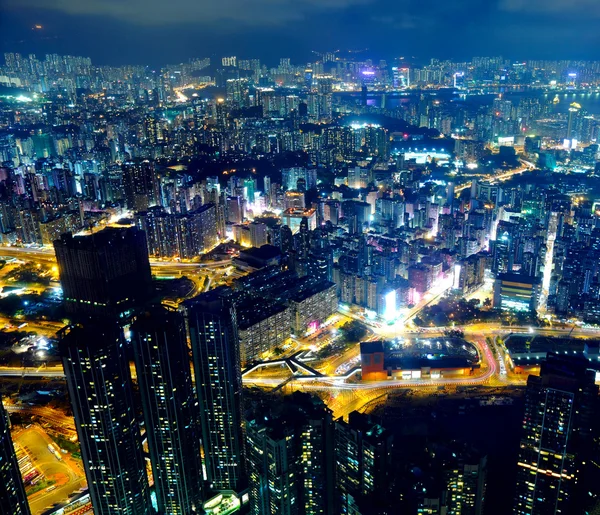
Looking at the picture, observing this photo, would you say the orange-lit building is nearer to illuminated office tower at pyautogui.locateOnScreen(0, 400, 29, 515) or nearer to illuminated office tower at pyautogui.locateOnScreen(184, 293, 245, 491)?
illuminated office tower at pyautogui.locateOnScreen(184, 293, 245, 491)

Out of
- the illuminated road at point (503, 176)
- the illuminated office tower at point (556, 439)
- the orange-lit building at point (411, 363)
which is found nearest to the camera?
the illuminated office tower at point (556, 439)

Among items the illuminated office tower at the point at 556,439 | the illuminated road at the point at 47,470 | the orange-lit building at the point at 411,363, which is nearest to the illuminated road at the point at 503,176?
the orange-lit building at the point at 411,363

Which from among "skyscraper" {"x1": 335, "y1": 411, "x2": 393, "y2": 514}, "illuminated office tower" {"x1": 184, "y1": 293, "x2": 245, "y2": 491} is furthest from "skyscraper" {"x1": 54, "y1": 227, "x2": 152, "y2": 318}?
"skyscraper" {"x1": 335, "y1": 411, "x2": 393, "y2": 514}

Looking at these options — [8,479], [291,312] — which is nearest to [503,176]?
[291,312]

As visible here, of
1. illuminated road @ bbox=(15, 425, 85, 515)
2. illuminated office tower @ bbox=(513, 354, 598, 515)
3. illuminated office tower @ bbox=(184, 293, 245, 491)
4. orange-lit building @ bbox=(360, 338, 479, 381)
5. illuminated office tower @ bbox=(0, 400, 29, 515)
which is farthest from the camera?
orange-lit building @ bbox=(360, 338, 479, 381)

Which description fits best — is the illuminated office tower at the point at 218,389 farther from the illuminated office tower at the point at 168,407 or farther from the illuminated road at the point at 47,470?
the illuminated road at the point at 47,470

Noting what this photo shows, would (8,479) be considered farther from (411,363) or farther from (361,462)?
(411,363)
